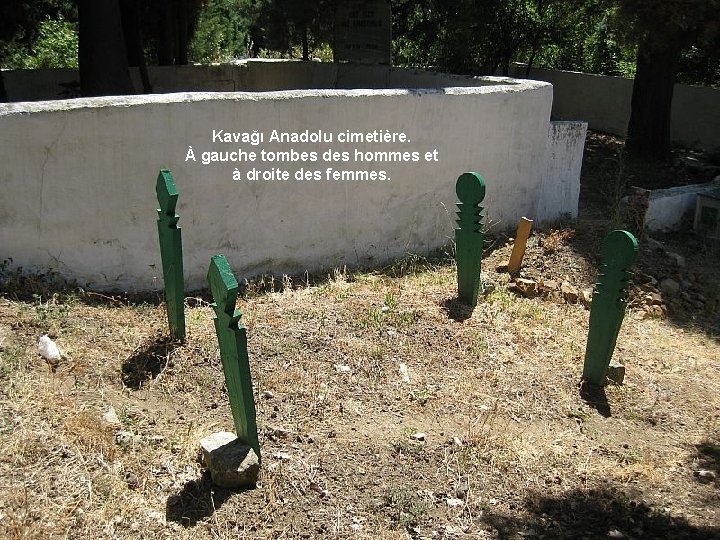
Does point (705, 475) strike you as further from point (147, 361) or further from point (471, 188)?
point (147, 361)

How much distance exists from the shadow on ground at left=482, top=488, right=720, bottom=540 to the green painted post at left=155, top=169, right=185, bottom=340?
230 centimetres

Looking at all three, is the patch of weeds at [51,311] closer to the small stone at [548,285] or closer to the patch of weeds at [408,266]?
the patch of weeds at [408,266]

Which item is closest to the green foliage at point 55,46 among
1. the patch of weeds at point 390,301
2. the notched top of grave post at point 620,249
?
the patch of weeds at point 390,301

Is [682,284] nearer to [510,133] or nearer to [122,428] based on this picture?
[510,133]

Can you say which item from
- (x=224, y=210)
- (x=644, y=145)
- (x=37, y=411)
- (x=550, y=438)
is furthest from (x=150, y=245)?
(x=644, y=145)

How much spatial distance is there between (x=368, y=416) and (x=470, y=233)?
1.94m

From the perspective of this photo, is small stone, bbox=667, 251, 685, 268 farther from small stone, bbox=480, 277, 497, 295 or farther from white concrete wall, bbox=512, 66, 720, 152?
white concrete wall, bbox=512, 66, 720, 152

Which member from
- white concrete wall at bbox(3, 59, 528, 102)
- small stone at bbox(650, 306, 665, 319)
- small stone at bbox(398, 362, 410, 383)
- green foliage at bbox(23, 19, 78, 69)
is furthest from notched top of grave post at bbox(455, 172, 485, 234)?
green foliage at bbox(23, 19, 78, 69)

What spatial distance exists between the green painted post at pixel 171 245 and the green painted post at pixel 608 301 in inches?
105

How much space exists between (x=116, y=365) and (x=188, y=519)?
1.46 meters

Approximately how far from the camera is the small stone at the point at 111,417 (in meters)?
3.89

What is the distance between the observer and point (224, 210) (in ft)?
19.2

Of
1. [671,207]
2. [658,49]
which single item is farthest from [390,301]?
[658,49]

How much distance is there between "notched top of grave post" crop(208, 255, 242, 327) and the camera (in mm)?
3270
